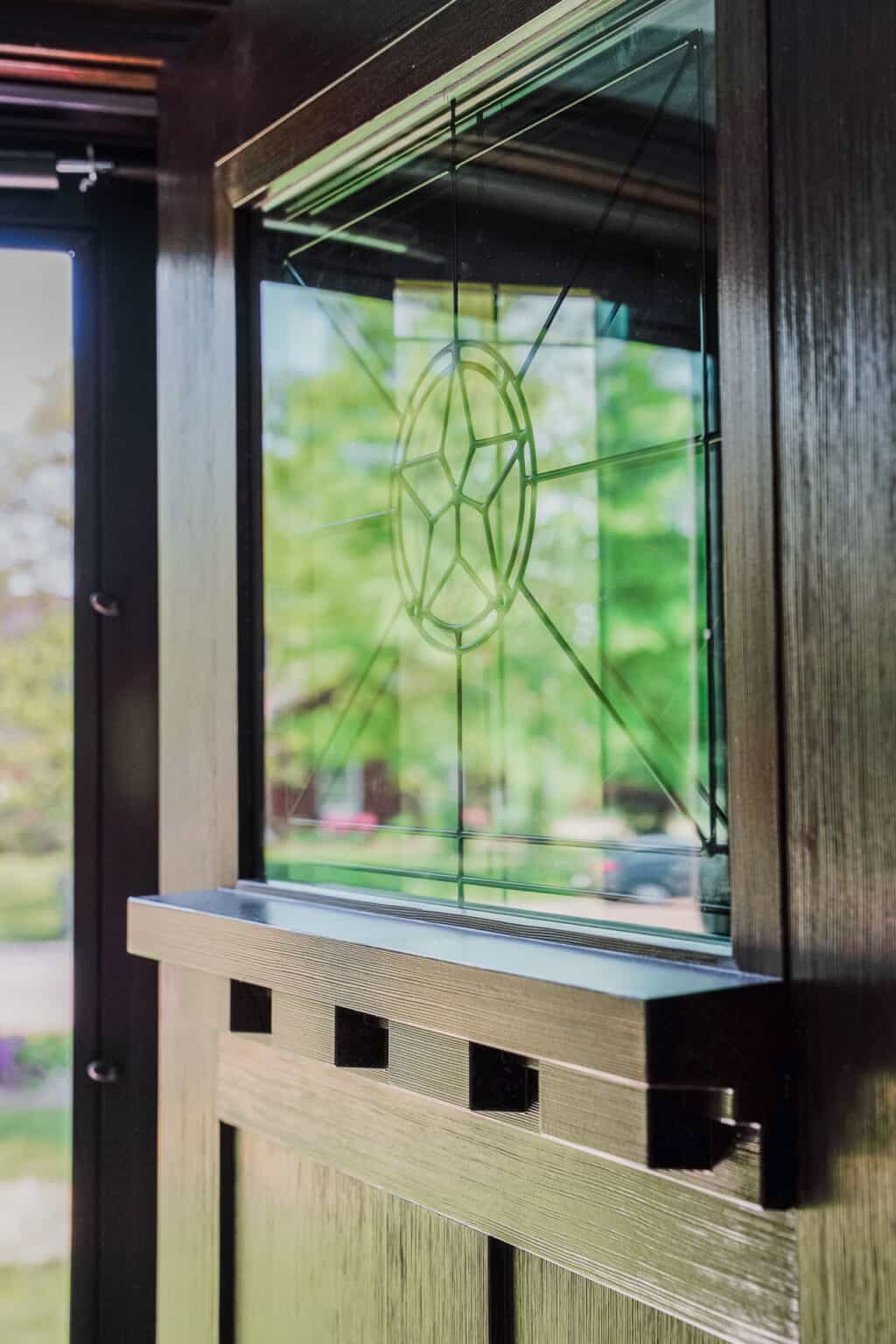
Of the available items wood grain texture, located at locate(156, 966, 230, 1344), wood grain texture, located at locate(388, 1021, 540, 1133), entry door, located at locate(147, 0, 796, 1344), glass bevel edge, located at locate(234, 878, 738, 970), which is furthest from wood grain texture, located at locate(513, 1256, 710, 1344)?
wood grain texture, located at locate(156, 966, 230, 1344)

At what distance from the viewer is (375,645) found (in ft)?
4.09

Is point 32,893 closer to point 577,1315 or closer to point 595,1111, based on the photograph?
point 577,1315

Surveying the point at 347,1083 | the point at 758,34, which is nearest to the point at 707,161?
the point at 758,34

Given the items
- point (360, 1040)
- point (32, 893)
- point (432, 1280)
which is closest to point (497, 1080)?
point (360, 1040)

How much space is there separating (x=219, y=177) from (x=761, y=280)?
802mm

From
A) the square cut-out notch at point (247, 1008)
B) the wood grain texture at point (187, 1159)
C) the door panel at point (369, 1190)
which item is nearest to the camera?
the door panel at point (369, 1190)

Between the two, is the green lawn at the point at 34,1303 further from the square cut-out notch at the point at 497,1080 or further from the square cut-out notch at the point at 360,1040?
the square cut-out notch at the point at 497,1080

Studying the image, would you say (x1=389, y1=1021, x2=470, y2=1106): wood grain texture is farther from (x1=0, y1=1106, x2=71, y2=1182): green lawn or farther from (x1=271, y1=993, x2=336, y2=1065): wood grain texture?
(x1=0, y1=1106, x2=71, y2=1182): green lawn

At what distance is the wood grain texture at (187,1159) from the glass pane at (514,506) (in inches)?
8.4

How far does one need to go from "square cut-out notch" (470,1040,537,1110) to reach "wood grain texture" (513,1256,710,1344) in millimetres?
140

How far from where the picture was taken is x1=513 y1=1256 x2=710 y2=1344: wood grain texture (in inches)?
33.7

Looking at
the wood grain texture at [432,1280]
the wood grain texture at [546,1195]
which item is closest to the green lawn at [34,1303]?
the wood grain texture at [546,1195]

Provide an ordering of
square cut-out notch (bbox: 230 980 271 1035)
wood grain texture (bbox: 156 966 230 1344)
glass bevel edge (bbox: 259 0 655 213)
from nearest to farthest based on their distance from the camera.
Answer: glass bevel edge (bbox: 259 0 655 213) < square cut-out notch (bbox: 230 980 271 1035) < wood grain texture (bbox: 156 966 230 1344)

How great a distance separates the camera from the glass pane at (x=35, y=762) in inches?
63.5
